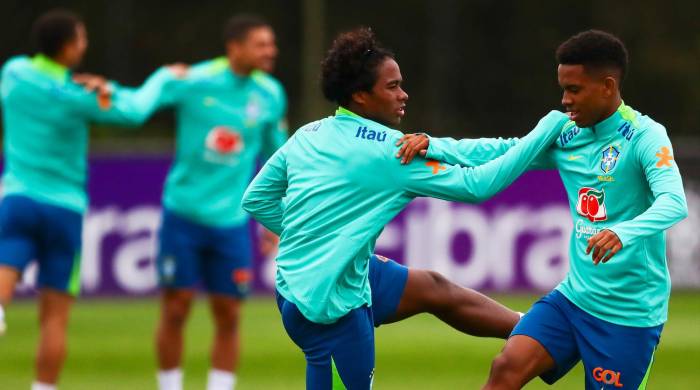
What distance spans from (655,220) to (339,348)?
1.43 meters

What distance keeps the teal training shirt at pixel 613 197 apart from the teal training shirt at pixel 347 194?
17 cm

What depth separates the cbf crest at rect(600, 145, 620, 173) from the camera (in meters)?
5.88

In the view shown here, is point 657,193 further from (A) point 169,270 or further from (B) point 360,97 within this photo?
(A) point 169,270

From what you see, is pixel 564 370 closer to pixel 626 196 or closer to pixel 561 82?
pixel 626 196

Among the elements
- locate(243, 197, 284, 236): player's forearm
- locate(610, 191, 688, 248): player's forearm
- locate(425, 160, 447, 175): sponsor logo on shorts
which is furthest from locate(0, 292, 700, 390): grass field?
locate(610, 191, 688, 248): player's forearm

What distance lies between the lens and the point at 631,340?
234 inches

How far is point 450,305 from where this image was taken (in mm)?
6320

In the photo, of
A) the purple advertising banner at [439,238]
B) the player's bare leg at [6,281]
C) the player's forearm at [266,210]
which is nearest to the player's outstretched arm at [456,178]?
the player's forearm at [266,210]

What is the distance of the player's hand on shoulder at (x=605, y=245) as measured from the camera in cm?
536

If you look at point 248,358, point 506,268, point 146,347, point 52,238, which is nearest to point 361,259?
point 52,238

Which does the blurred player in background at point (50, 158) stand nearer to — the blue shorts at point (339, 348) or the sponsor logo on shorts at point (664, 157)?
the blue shorts at point (339, 348)

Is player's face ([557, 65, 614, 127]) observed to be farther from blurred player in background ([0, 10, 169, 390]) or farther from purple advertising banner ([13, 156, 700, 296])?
purple advertising banner ([13, 156, 700, 296])

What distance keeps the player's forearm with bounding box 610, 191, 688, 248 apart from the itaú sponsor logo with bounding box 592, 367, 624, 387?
0.75 m

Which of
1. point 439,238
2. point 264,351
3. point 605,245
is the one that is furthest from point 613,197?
point 439,238
